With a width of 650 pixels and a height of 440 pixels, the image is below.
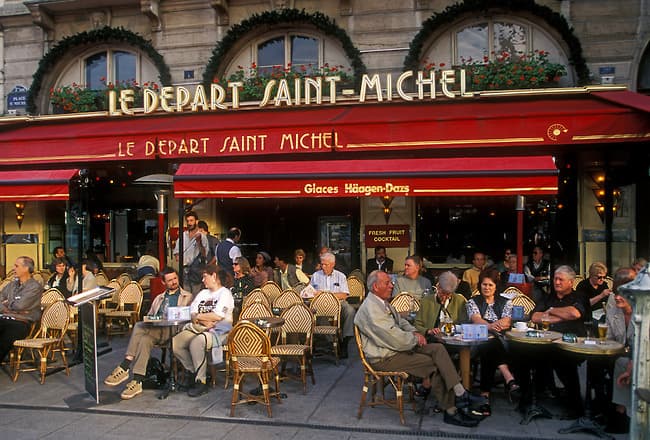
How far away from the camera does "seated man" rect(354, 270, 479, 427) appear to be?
5.59m

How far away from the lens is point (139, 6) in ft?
44.3

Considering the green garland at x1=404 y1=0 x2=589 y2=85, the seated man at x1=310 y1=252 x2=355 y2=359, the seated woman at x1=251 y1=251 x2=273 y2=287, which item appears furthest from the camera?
the green garland at x1=404 y1=0 x2=589 y2=85

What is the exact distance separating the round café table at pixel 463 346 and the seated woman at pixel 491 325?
186 millimetres

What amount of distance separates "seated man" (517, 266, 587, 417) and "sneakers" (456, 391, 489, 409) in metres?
0.41

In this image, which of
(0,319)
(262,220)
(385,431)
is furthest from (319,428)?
(262,220)

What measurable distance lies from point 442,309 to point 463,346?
788mm

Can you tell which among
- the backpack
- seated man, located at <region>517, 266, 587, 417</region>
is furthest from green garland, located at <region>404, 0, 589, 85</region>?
the backpack

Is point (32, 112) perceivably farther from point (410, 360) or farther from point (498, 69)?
point (410, 360)

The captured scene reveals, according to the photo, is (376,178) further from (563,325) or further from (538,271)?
(538,271)

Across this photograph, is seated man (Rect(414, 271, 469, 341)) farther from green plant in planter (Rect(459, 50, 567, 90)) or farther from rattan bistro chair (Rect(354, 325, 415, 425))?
green plant in planter (Rect(459, 50, 567, 90))

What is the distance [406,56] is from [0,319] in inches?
346

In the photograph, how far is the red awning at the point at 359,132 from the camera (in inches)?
352

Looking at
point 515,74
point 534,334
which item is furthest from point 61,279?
point 515,74

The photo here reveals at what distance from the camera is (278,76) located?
12.0 metres
